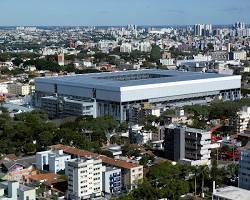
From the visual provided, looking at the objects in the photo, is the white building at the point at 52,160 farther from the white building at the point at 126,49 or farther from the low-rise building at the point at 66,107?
the white building at the point at 126,49

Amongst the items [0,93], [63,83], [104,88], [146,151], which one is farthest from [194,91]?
[0,93]

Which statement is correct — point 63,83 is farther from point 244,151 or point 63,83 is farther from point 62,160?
point 244,151

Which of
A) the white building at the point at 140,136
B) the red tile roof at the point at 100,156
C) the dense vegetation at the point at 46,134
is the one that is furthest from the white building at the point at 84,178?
the white building at the point at 140,136

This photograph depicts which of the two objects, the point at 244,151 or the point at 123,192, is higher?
the point at 244,151

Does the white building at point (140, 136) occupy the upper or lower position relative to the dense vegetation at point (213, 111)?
lower

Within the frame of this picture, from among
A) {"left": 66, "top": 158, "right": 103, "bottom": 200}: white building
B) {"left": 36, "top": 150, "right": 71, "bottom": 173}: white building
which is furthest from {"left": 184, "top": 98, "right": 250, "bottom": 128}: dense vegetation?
{"left": 66, "top": 158, "right": 103, "bottom": 200}: white building

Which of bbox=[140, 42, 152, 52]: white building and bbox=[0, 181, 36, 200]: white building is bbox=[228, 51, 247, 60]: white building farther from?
bbox=[0, 181, 36, 200]: white building
